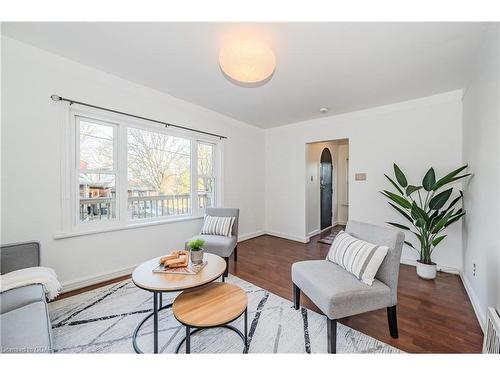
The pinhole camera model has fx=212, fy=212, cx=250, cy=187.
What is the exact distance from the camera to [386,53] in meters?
1.98

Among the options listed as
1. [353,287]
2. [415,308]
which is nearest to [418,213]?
[415,308]

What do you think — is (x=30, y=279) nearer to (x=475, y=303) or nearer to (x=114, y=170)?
(x=114, y=170)

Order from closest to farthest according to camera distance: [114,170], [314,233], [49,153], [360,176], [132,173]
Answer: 1. [49,153]
2. [114,170]
3. [132,173]
4. [360,176]
5. [314,233]

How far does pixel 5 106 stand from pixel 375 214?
15.2 ft

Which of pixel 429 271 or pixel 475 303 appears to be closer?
pixel 475 303

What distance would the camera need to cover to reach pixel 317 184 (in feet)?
15.8

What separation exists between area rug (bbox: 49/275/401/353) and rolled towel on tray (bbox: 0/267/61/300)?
1.23 ft

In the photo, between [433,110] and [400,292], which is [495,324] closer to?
[400,292]

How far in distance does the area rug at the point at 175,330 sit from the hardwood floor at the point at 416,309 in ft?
0.63

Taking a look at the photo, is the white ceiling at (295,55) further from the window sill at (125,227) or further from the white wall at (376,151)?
the window sill at (125,227)

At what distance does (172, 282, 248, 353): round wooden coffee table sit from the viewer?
4.14 ft

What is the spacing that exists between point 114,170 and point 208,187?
61.0 inches

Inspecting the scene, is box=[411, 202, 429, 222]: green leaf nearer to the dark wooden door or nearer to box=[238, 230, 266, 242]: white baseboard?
the dark wooden door
